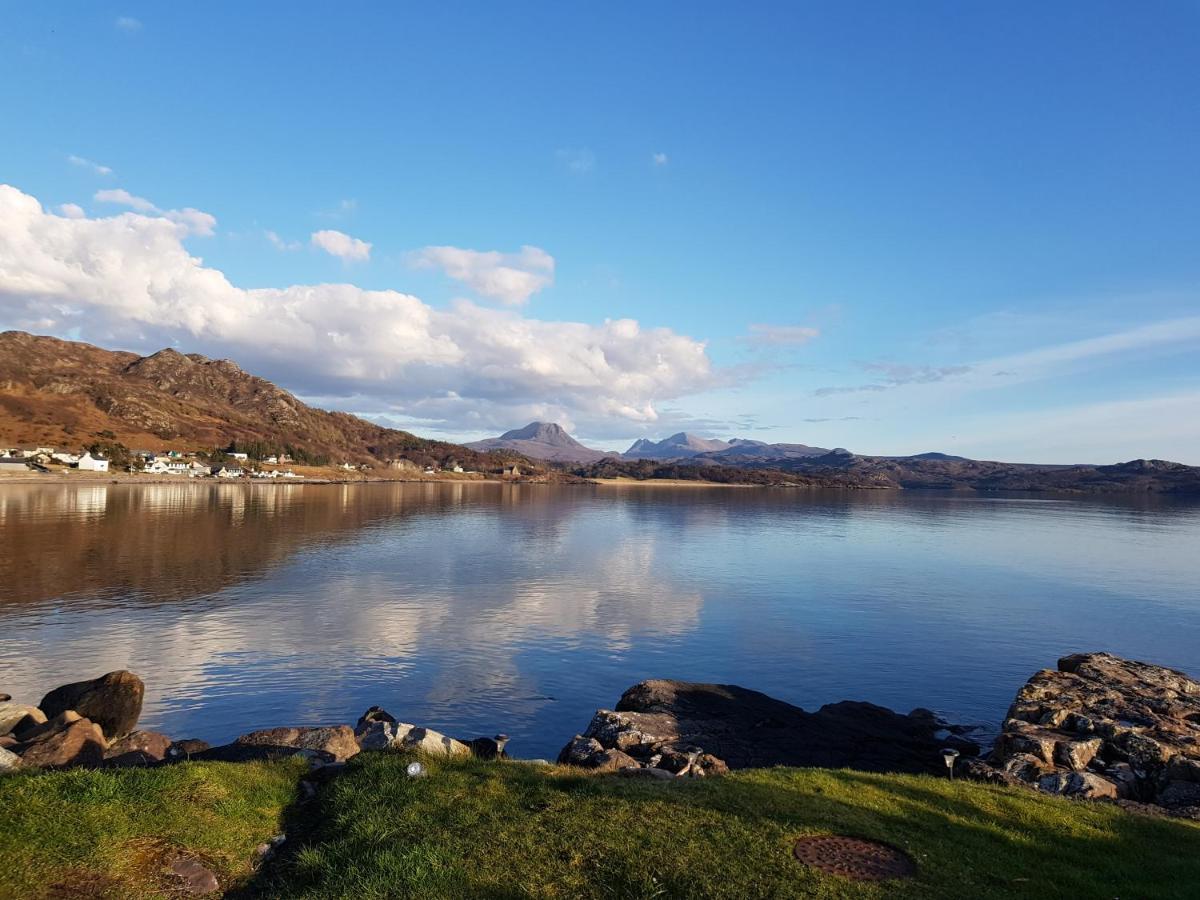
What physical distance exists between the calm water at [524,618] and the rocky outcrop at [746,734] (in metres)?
2.92

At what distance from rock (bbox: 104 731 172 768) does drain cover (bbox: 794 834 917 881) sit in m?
18.2

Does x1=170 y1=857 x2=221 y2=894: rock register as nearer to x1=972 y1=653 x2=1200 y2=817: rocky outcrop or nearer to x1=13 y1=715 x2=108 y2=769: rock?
x1=13 y1=715 x2=108 y2=769: rock

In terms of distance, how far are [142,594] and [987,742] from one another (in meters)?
57.0

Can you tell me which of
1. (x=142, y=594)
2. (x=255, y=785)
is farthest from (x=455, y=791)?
(x=142, y=594)

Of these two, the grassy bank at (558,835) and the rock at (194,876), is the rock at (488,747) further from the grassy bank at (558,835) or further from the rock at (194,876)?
the rock at (194,876)

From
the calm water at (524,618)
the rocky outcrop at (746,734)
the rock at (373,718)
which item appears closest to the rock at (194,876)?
the rocky outcrop at (746,734)

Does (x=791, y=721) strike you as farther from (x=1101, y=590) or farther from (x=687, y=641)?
(x=1101, y=590)

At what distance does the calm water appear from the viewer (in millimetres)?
33688

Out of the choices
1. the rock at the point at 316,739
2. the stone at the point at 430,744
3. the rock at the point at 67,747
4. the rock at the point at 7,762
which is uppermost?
the rock at the point at 7,762

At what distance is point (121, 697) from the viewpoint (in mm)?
26891

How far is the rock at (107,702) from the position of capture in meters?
26.2

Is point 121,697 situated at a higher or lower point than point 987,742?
higher

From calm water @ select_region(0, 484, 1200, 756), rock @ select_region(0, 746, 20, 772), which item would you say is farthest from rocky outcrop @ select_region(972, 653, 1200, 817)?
rock @ select_region(0, 746, 20, 772)

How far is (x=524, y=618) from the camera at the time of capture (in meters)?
50.4
